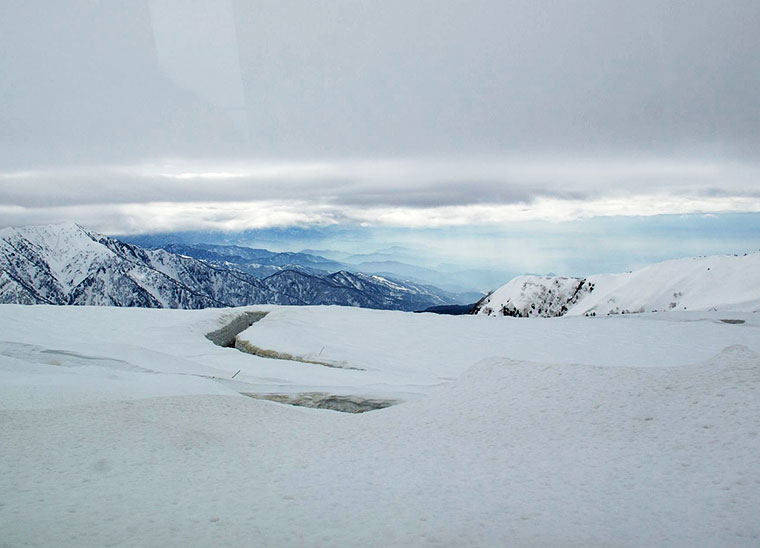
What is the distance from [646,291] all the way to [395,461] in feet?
274

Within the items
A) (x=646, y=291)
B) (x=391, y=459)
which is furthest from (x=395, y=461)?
(x=646, y=291)

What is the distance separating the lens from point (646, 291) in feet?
263

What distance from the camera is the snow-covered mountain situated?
61.6 m

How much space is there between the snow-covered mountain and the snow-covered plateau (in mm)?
46663

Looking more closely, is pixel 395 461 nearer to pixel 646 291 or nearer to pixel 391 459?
pixel 391 459

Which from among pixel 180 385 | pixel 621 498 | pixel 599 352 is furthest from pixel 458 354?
pixel 621 498

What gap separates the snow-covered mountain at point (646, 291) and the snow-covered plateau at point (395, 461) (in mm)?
46663

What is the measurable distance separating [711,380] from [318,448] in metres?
5.07

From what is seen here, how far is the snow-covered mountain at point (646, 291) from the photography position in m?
61.6

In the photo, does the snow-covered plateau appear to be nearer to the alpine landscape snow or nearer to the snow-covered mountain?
the alpine landscape snow

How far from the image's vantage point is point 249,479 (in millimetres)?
5316

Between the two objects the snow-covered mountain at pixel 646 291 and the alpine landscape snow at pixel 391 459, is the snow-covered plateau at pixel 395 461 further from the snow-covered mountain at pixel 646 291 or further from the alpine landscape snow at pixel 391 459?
the snow-covered mountain at pixel 646 291

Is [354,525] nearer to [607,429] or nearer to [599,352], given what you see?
[607,429]

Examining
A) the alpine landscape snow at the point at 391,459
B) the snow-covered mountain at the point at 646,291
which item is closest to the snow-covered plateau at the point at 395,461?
the alpine landscape snow at the point at 391,459
